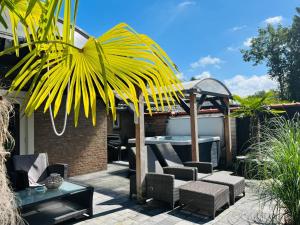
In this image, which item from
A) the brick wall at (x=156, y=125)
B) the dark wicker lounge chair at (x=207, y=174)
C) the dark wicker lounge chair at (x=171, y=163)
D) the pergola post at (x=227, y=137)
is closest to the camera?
the dark wicker lounge chair at (x=207, y=174)

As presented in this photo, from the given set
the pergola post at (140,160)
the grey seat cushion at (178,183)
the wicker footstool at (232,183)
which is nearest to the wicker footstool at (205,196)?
the grey seat cushion at (178,183)

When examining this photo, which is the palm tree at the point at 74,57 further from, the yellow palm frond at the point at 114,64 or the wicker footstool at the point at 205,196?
the wicker footstool at the point at 205,196

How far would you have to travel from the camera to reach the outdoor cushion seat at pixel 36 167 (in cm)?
561

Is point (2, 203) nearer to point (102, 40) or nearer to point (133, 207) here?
point (102, 40)

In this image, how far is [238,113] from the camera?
850 cm

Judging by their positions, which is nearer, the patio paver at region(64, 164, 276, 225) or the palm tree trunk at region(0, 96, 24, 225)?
the palm tree trunk at region(0, 96, 24, 225)

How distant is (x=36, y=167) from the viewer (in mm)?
5844

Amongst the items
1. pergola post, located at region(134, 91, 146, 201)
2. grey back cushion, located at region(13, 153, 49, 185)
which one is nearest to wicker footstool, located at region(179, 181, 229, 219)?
pergola post, located at region(134, 91, 146, 201)

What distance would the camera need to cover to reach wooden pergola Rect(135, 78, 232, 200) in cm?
536

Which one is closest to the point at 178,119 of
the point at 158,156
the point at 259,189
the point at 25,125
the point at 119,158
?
the point at 119,158

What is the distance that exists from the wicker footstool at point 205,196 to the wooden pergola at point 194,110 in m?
1.01

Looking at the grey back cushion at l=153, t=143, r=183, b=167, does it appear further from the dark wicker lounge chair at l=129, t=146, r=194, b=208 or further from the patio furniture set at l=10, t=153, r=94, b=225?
the patio furniture set at l=10, t=153, r=94, b=225

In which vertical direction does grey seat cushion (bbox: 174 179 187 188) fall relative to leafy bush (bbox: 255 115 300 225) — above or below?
below

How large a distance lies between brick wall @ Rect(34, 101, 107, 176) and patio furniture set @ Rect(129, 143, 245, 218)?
120 inches
